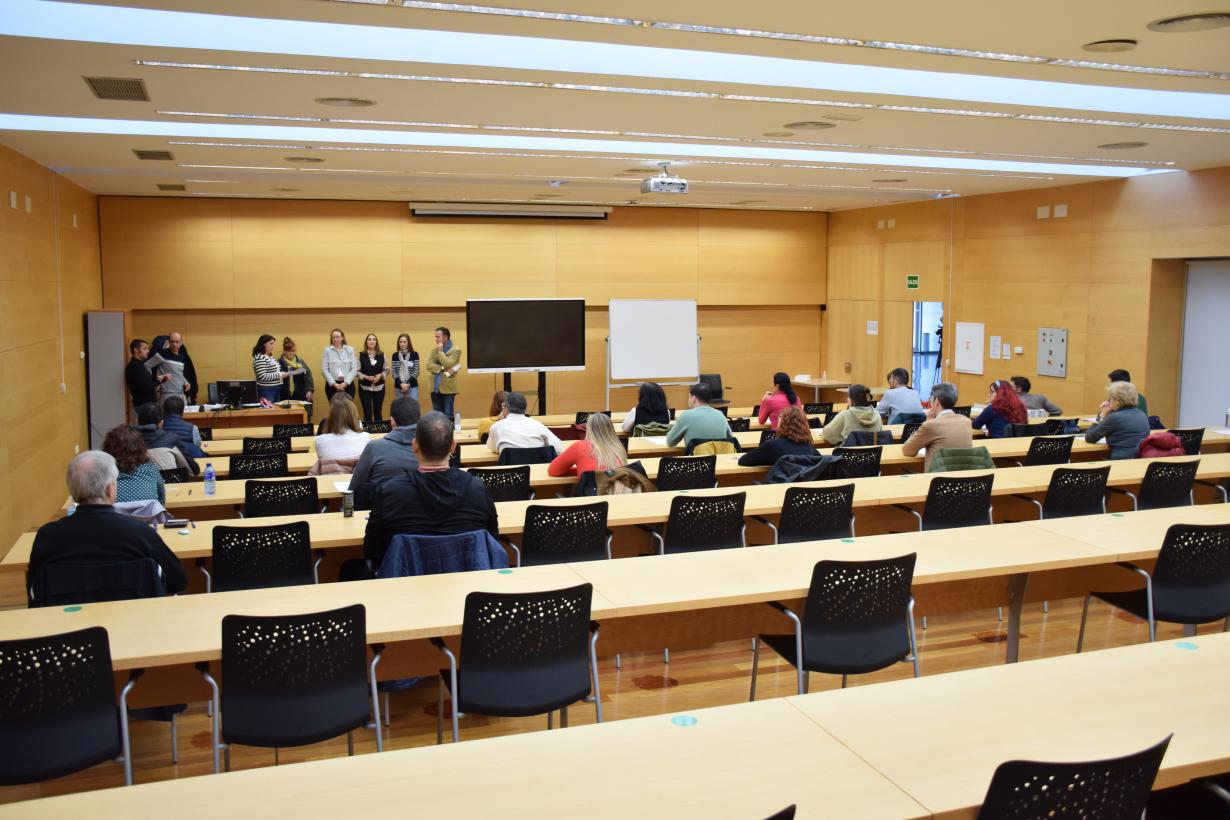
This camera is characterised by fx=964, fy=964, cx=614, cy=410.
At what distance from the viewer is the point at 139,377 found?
11.2 m

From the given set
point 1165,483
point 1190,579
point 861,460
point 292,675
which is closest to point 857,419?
point 861,460

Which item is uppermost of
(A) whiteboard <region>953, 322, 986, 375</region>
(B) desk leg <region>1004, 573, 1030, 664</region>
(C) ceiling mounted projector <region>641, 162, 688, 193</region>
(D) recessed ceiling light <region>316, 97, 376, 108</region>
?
(D) recessed ceiling light <region>316, 97, 376, 108</region>

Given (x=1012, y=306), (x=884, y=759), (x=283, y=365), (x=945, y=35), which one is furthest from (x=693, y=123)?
(x=283, y=365)

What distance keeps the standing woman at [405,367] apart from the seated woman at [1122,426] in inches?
343

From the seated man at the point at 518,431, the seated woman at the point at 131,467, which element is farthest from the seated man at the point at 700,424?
the seated woman at the point at 131,467

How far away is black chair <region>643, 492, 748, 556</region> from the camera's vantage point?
521 cm

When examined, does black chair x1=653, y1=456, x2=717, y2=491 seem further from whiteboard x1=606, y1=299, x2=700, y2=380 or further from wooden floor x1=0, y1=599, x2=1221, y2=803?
whiteboard x1=606, y1=299, x2=700, y2=380

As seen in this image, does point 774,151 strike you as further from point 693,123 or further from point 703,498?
point 703,498

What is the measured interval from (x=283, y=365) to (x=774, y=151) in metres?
7.39

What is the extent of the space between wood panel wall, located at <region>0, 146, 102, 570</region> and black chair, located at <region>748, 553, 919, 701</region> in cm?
569

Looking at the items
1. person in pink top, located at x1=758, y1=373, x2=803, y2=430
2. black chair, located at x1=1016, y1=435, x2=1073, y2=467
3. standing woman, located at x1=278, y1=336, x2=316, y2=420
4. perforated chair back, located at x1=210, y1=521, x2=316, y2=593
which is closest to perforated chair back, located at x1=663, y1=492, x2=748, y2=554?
perforated chair back, located at x1=210, y1=521, x2=316, y2=593

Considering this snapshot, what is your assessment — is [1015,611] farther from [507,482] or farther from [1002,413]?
[1002,413]

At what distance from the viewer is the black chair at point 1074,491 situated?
19.7 ft

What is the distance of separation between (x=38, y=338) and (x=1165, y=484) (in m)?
9.61
